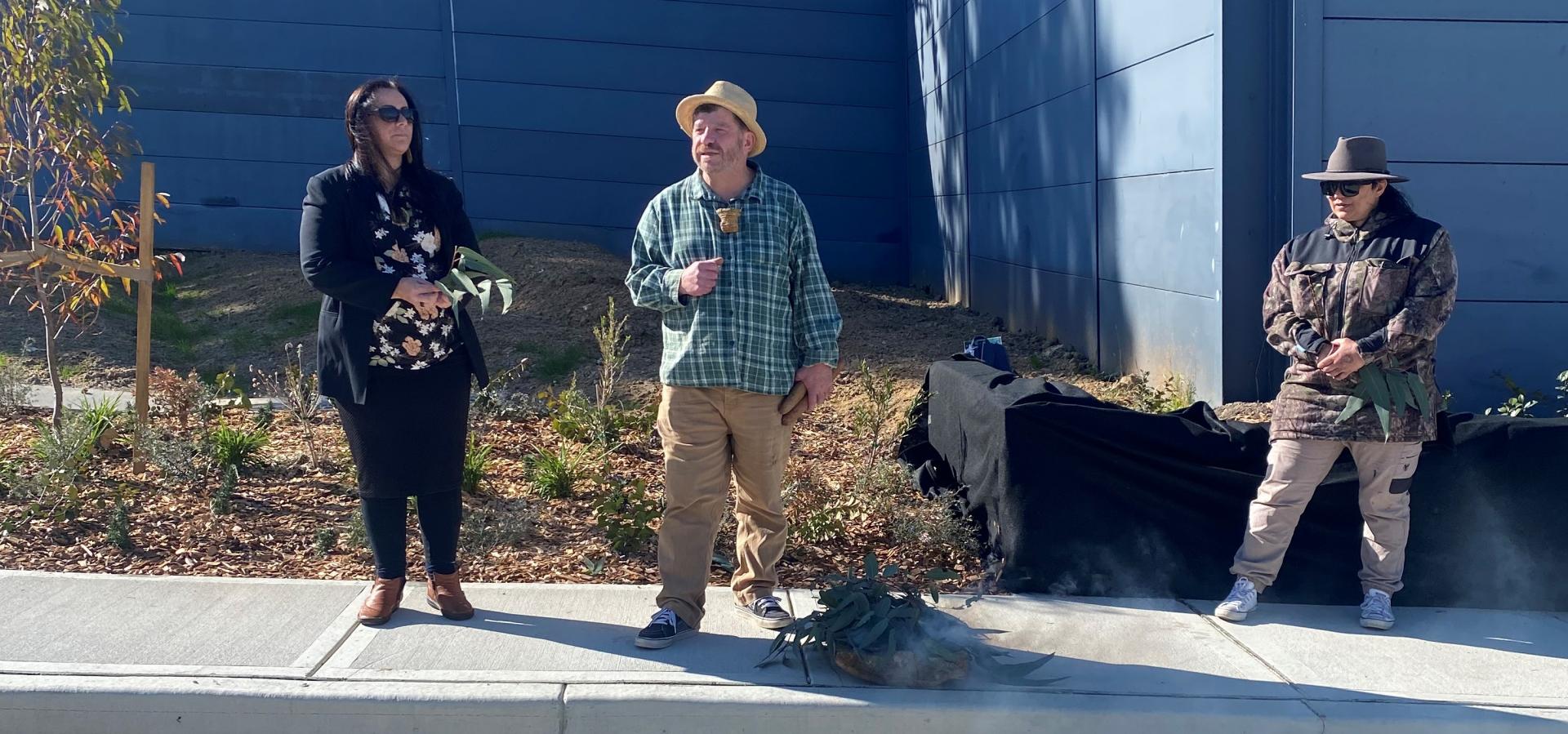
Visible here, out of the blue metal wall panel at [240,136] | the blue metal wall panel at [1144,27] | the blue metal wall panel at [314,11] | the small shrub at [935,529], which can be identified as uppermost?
the blue metal wall panel at [314,11]

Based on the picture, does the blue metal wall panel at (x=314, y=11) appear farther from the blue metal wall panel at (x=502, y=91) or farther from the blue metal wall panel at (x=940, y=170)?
the blue metal wall panel at (x=940, y=170)

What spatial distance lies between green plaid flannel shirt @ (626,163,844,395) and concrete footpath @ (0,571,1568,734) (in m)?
0.93

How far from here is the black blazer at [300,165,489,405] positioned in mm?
3695

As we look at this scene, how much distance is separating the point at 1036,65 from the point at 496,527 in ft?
18.8

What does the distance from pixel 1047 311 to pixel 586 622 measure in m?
5.52

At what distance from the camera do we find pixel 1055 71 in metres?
8.35

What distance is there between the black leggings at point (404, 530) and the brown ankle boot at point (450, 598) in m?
0.03

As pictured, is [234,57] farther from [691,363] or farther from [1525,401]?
[1525,401]

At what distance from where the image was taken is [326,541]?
191 inches

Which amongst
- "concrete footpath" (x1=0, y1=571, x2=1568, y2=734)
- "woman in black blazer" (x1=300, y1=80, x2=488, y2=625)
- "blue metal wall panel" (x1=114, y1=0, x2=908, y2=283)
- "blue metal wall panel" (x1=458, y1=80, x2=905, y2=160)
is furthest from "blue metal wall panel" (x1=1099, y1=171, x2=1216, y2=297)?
"blue metal wall panel" (x1=114, y1=0, x2=908, y2=283)

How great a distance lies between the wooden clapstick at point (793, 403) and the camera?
12.9 feet

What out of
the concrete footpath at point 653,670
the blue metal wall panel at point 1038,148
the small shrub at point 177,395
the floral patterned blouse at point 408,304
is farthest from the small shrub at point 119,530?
the blue metal wall panel at point 1038,148

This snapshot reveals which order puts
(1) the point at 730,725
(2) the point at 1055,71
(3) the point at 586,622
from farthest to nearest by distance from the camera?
(2) the point at 1055,71, (3) the point at 586,622, (1) the point at 730,725

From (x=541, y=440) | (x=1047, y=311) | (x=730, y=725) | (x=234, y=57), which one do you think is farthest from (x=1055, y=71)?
(x=234, y=57)
